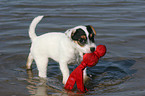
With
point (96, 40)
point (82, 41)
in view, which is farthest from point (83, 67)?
point (96, 40)

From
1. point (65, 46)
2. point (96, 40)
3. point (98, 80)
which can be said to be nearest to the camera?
point (65, 46)

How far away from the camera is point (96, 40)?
30.7 feet

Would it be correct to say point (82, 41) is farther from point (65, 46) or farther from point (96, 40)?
point (96, 40)

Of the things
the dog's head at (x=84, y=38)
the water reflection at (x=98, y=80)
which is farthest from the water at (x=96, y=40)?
the dog's head at (x=84, y=38)

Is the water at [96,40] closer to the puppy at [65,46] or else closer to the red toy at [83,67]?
the red toy at [83,67]

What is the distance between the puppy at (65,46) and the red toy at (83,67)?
0.15 meters

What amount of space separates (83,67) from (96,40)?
138 inches

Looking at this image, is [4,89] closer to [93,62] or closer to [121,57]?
[93,62]

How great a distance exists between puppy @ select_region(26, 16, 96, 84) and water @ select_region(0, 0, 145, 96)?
543 millimetres

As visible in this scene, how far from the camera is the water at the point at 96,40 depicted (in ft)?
21.0

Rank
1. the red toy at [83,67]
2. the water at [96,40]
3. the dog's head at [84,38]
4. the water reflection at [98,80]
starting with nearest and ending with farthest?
1. the dog's head at [84,38]
2. the red toy at [83,67]
3. the water reflection at [98,80]
4. the water at [96,40]

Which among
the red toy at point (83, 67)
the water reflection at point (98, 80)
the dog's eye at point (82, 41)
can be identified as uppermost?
the dog's eye at point (82, 41)

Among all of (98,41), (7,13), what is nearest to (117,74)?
(98,41)

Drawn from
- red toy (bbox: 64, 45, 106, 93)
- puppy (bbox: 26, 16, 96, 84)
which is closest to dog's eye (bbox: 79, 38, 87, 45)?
puppy (bbox: 26, 16, 96, 84)
